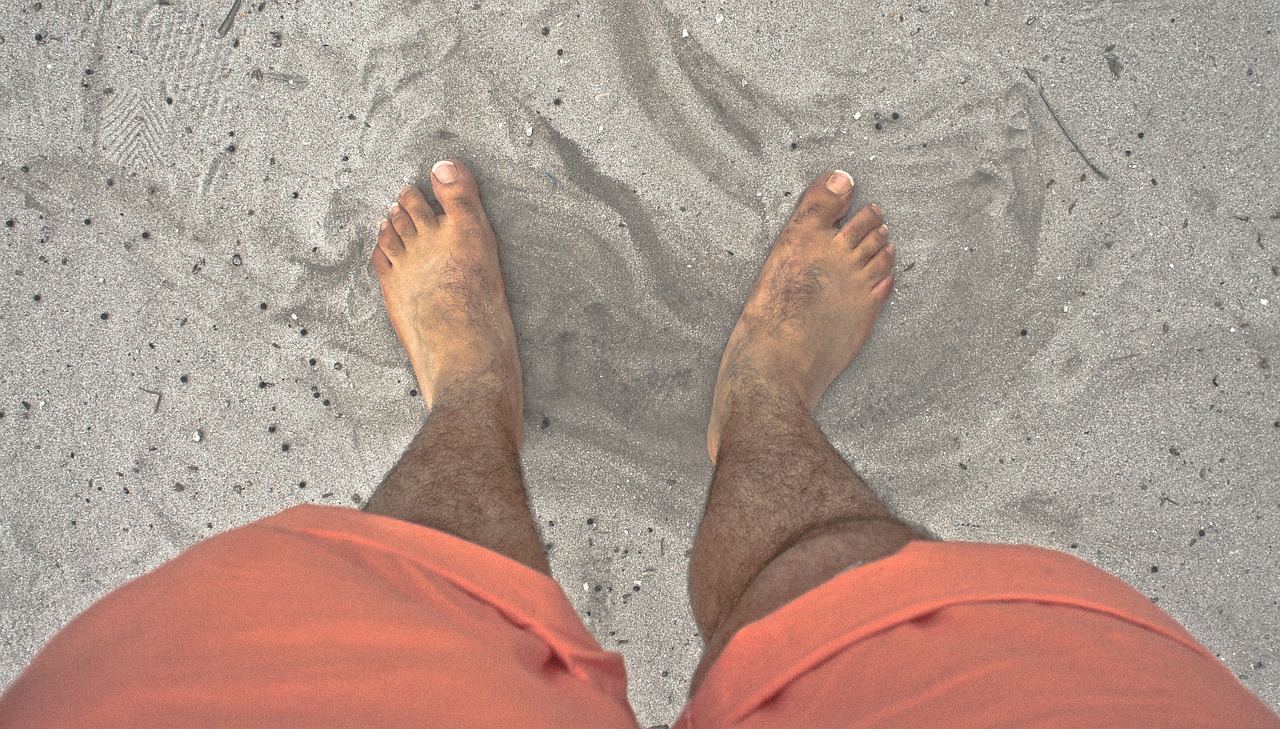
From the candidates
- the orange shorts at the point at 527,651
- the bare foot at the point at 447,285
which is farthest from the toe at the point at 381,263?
the orange shorts at the point at 527,651

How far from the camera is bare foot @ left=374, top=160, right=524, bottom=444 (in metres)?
1.50

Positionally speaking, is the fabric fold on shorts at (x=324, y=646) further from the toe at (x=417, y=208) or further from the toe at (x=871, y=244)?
the toe at (x=871, y=244)

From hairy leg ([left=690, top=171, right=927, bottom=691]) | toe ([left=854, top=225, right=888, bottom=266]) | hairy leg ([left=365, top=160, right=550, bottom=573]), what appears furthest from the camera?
toe ([left=854, top=225, right=888, bottom=266])

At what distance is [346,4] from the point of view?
1.49 meters

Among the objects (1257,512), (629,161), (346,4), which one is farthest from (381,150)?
(1257,512)

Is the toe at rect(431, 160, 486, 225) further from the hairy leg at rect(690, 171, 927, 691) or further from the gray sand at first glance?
the hairy leg at rect(690, 171, 927, 691)

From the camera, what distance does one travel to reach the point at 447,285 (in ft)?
5.03

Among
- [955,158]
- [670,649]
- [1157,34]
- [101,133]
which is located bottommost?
[670,649]

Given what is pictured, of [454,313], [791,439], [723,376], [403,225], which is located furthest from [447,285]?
[791,439]

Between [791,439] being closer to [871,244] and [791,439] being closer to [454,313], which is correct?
[871,244]

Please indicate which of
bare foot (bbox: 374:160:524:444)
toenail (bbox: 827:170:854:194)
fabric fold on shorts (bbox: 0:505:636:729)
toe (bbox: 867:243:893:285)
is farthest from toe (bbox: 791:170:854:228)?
fabric fold on shorts (bbox: 0:505:636:729)

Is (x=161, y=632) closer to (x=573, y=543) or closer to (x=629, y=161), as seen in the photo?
(x=573, y=543)

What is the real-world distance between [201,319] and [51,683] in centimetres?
102

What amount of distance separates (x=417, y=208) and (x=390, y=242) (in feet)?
0.32
